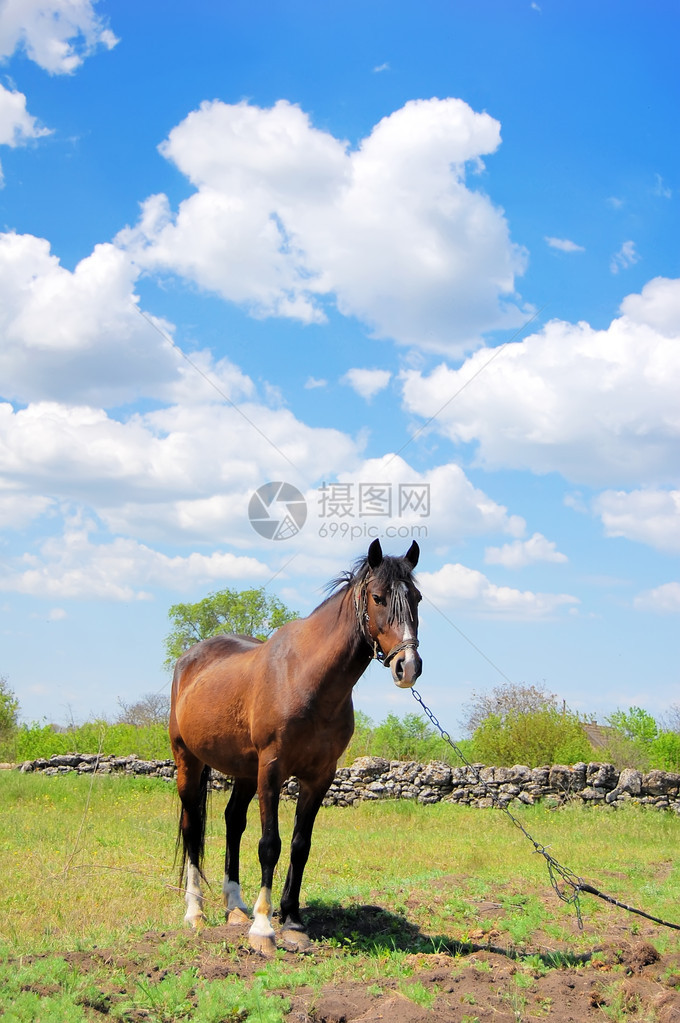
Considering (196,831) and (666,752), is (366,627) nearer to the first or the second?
(196,831)

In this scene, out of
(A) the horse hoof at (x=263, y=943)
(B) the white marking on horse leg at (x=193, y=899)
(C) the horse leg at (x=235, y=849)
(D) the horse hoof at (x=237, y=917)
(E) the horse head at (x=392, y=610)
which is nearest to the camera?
(E) the horse head at (x=392, y=610)

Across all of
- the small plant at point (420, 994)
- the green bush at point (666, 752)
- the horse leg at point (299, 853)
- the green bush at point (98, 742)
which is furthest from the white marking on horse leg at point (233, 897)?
the green bush at point (666, 752)

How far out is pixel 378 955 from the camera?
5.72 metres

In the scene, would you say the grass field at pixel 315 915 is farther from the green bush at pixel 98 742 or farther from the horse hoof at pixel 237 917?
the green bush at pixel 98 742

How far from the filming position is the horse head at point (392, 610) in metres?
5.41

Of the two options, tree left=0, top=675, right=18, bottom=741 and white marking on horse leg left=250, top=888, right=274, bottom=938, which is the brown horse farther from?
tree left=0, top=675, right=18, bottom=741

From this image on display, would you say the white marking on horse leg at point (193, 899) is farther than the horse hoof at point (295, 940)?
Yes

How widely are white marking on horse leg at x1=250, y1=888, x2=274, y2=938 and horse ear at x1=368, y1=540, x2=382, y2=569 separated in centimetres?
250

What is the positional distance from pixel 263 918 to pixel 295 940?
0.29 meters

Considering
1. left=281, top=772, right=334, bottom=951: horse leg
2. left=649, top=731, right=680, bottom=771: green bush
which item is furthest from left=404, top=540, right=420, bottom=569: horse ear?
left=649, top=731, right=680, bottom=771: green bush

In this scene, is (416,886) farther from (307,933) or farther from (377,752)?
(377,752)

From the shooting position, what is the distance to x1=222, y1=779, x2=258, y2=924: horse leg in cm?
718

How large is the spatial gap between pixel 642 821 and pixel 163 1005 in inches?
525

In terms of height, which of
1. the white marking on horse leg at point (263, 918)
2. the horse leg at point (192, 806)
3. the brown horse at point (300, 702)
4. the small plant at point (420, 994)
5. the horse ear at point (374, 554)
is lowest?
the small plant at point (420, 994)
